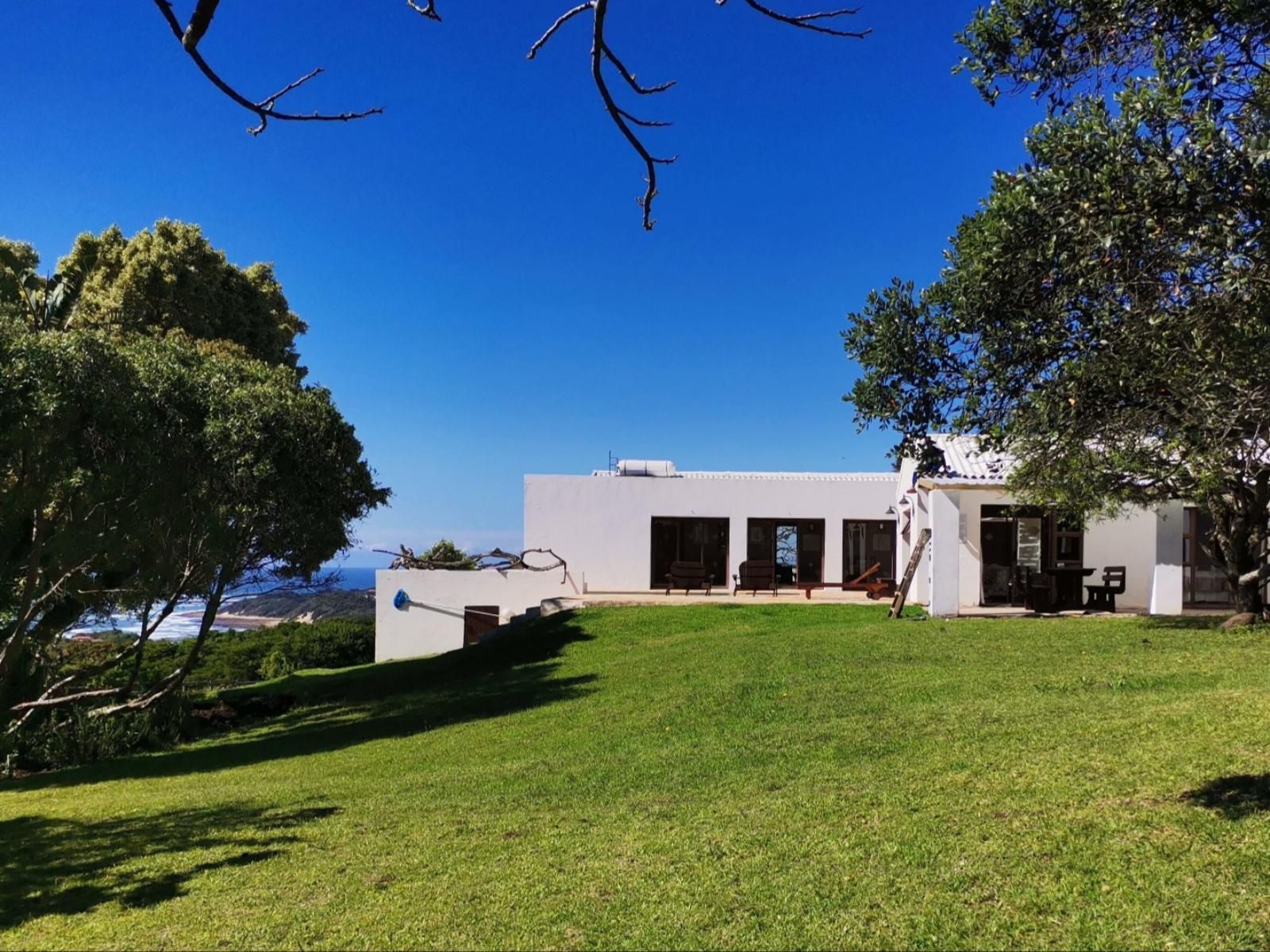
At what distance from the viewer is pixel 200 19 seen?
7.80ft

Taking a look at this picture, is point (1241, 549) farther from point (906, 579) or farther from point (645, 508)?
point (645, 508)

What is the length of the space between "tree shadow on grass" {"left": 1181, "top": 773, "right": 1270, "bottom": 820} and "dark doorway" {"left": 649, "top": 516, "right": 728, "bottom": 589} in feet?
68.0

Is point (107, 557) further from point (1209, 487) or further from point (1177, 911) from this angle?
point (1209, 487)

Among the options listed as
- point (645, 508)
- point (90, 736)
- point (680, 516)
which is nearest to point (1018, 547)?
point (680, 516)

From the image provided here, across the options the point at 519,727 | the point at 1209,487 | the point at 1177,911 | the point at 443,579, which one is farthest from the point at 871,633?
the point at 443,579

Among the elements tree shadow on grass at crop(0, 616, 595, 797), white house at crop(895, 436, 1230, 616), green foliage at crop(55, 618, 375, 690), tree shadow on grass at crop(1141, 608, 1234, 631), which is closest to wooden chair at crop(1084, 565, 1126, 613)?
white house at crop(895, 436, 1230, 616)

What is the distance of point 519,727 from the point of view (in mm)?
11992

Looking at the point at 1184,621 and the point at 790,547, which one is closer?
the point at 1184,621

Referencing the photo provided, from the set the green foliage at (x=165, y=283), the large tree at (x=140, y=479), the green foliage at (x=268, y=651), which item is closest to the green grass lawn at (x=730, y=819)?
the large tree at (x=140, y=479)

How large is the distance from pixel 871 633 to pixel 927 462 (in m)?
10.6

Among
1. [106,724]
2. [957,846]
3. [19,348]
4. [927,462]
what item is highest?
[19,348]

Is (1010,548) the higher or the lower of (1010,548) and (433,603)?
the higher

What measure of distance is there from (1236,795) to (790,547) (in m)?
21.3

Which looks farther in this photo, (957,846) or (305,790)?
(305,790)
